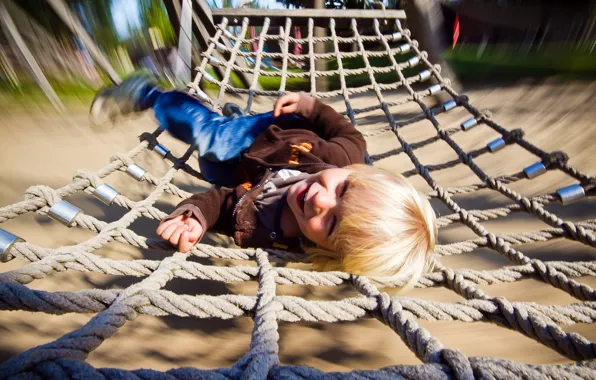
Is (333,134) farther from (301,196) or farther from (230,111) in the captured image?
(230,111)

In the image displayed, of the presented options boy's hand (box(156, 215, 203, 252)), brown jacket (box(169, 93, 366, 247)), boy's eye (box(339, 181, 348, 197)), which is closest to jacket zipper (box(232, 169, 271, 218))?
brown jacket (box(169, 93, 366, 247))

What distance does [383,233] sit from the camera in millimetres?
591

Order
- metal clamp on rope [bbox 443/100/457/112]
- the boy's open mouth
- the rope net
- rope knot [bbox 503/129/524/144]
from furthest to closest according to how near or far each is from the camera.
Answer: metal clamp on rope [bbox 443/100/457/112] → rope knot [bbox 503/129/524/144] → the boy's open mouth → the rope net

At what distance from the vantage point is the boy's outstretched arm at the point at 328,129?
861 mm

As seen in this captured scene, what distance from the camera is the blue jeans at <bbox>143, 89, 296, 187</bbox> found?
0.95m

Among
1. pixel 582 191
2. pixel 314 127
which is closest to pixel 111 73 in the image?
pixel 314 127

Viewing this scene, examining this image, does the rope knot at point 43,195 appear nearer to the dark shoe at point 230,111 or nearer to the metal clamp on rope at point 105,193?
the metal clamp on rope at point 105,193

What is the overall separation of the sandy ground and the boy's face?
11.5 inches

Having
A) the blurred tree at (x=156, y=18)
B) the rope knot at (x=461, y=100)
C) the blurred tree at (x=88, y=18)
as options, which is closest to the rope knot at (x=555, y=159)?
the rope knot at (x=461, y=100)

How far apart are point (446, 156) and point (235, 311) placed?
147 centimetres

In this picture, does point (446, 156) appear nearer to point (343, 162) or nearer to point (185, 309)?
point (343, 162)

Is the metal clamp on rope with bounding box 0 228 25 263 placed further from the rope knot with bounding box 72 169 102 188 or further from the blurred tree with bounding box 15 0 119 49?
the blurred tree with bounding box 15 0 119 49

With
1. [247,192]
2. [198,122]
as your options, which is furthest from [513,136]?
[198,122]

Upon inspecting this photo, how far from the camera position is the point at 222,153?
947mm
